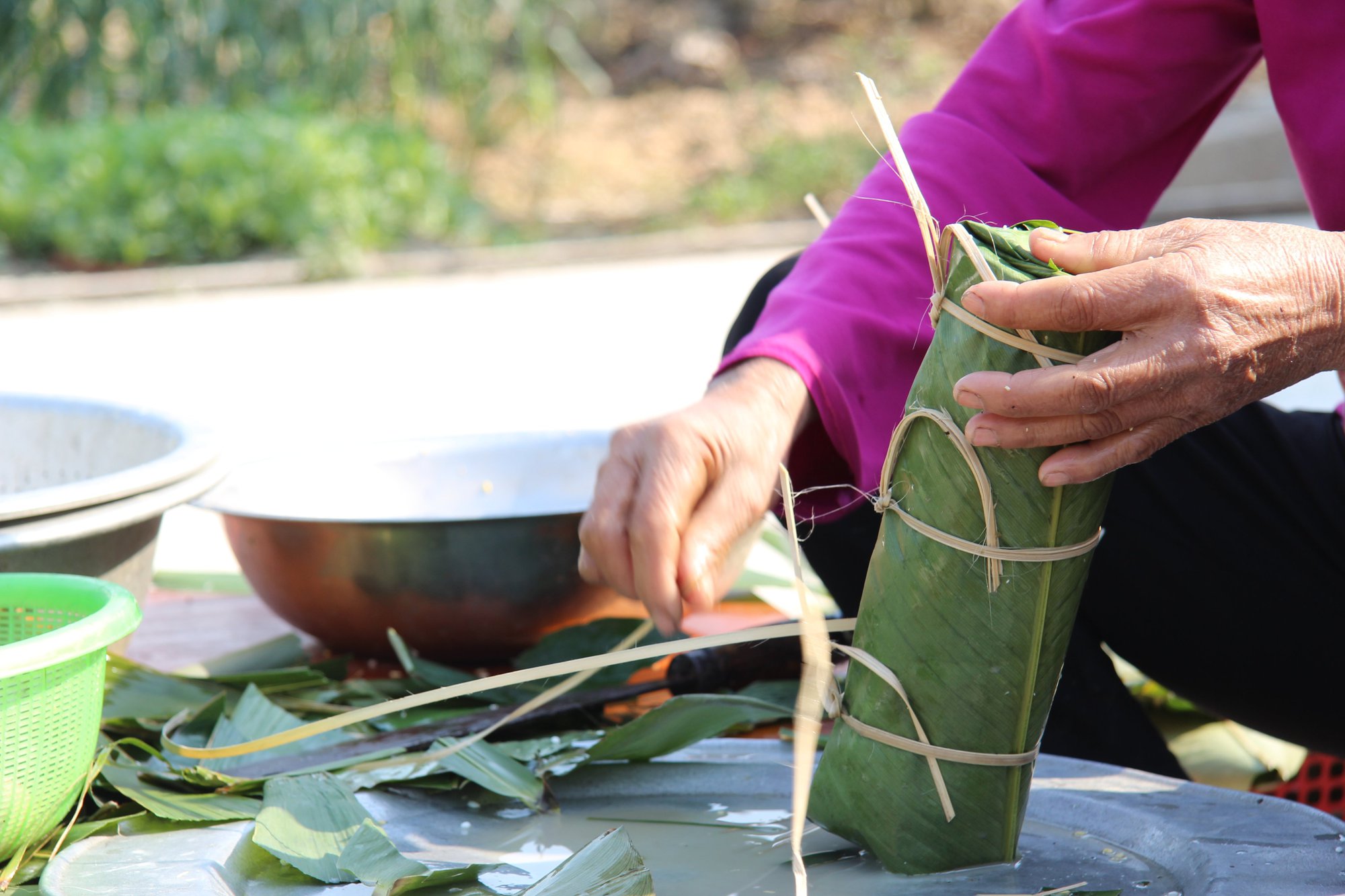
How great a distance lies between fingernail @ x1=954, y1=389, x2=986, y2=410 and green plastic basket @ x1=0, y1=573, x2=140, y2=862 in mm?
718

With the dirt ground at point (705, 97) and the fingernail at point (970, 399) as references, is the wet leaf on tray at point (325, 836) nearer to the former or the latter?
the fingernail at point (970, 399)

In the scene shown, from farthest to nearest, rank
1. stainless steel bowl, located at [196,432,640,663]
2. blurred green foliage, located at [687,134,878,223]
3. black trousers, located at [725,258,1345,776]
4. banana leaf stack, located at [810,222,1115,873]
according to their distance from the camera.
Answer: blurred green foliage, located at [687,134,878,223] < stainless steel bowl, located at [196,432,640,663] < black trousers, located at [725,258,1345,776] < banana leaf stack, located at [810,222,1115,873]

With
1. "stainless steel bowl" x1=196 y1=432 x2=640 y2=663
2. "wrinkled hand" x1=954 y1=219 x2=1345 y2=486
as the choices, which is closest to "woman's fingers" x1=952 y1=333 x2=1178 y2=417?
"wrinkled hand" x1=954 y1=219 x2=1345 y2=486

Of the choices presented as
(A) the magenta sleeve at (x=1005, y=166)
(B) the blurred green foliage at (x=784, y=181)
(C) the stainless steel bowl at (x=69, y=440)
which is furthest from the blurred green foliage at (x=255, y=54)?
(A) the magenta sleeve at (x=1005, y=166)

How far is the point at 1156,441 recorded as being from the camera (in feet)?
3.22

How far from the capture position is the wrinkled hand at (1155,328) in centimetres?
92

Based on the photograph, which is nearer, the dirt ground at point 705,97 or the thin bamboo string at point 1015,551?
the thin bamboo string at point 1015,551

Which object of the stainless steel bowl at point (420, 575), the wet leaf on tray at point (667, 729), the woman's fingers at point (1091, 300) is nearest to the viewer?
the woman's fingers at point (1091, 300)

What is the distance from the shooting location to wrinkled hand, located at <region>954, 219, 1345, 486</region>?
3.02ft

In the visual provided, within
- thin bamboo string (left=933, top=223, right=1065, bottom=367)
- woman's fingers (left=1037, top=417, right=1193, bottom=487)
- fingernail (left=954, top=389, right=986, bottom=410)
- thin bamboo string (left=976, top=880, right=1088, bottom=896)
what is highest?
thin bamboo string (left=933, top=223, right=1065, bottom=367)

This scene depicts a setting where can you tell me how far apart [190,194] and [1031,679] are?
820cm

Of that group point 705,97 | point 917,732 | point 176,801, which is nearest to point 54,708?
point 176,801

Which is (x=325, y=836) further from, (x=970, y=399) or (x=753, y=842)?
(x=970, y=399)

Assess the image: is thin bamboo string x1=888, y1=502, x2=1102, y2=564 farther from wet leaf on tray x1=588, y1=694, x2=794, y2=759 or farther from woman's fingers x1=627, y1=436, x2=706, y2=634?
wet leaf on tray x1=588, y1=694, x2=794, y2=759
